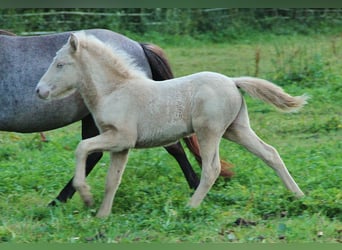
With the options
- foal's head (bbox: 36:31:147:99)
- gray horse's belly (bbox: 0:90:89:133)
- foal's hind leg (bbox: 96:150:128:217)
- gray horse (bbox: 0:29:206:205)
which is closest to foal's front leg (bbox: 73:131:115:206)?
foal's hind leg (bbox: 96:150:128:217)

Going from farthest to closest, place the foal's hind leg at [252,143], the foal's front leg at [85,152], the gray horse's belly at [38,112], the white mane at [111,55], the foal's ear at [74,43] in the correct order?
the gray horse's belly at [38,112] < the foal's hind leg at [252,143] < the white mane at [111,55] < the foal's ear at [74,43] < the foal's front leg at [85,152]

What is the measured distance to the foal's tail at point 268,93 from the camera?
688cm

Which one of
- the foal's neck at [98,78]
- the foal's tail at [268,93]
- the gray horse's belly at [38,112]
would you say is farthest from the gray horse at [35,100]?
the foal's tail at [268,93]

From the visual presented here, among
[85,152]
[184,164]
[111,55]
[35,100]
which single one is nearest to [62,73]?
[111,55]

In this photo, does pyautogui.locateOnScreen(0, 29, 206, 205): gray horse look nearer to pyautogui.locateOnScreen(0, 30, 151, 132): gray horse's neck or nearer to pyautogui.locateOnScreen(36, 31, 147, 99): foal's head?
pyautogui.locateOnScreen(0, 30, 151, 132): gray horse's neck

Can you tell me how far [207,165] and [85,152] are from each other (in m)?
0.95

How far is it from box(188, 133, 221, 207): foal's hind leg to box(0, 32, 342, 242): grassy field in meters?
0.11

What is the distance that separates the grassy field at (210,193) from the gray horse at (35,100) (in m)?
0.30

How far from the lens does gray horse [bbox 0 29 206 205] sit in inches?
296

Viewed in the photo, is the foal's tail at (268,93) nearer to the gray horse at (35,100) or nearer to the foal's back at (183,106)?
the foal's back at (183,106)

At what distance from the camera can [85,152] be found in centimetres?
653

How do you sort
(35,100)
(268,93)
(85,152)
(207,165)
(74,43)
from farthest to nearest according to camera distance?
1. (35,100)
2. (268,93)
3. (207,165)
4. (74,43)
5. (85,152)

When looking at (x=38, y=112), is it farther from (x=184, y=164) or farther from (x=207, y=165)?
(x=207, y=165)

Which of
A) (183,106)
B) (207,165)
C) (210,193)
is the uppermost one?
(183,106)
